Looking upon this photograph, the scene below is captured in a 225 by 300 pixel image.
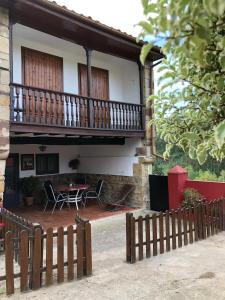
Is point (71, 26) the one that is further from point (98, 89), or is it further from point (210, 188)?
point (210, 188)

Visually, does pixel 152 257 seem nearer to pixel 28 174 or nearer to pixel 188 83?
pixel 188 83

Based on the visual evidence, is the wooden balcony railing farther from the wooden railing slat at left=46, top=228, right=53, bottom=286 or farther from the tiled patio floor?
the wooden railing slat at left=46, top=228, right=53, bottom=286

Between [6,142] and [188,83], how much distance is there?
5159 mm

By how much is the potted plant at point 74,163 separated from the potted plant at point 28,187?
1.99 meters

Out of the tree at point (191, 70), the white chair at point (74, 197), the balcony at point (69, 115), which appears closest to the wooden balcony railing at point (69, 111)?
the balcony at point (69, 115)

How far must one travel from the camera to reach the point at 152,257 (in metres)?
5.53

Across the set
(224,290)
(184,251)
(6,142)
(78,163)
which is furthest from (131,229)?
(78,163)

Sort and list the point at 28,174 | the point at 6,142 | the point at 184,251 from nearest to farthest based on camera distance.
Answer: the point at 184,251 < the point at 6,142 < the point at 28,174

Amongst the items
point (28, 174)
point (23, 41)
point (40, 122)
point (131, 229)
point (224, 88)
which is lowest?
point (131, 229)

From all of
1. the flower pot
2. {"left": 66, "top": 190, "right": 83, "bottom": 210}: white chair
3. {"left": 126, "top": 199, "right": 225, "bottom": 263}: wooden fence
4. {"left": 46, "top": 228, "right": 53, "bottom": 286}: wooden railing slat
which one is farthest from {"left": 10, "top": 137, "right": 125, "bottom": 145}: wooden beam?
{"left": 46, "top": 228, "right": 53, "bottom": 286}: wooden railing slat

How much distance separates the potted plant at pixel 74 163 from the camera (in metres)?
12.5

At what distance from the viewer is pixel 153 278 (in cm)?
452

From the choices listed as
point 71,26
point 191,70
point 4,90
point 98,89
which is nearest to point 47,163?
point 98,89

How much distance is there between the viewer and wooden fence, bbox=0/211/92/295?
3.95 m
